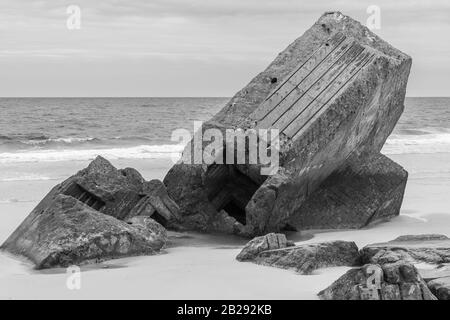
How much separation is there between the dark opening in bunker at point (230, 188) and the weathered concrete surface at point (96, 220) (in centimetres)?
57

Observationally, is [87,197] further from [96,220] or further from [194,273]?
[194,273]

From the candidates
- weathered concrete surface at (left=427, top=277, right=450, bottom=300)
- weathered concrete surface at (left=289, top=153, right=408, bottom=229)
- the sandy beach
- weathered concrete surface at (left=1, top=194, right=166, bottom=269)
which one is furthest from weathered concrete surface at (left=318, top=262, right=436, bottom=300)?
weathered concrete surface at (left=289, top=153, right=408, bottom=229)

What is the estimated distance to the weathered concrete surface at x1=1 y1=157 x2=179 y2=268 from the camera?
7582mm

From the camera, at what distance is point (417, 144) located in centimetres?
2672

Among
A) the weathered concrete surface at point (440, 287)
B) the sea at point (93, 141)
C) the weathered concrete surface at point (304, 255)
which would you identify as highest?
the weathered concrete surface at point (440, 287)

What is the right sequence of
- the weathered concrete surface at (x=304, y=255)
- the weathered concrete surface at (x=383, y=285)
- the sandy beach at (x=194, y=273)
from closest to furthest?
1. the weathered concrete surface at (x=383, y=285)
2. the sandy beach at (x=194, y=273)
3. the weathered concrete surface at (x=304, y=255)

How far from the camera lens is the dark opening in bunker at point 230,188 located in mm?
9344

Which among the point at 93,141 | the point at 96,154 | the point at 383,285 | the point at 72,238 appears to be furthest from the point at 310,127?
the point at 93,141

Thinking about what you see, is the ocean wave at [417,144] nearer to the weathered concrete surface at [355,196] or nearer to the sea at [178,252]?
the sea at [178,252]

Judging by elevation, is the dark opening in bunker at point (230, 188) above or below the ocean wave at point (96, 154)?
above

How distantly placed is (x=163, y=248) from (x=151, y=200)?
3.17 feet

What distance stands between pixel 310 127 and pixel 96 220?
284 cm

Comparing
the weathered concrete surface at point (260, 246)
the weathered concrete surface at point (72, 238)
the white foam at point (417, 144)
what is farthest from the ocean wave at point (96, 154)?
the weathered concrete surface at point (260, 246)
